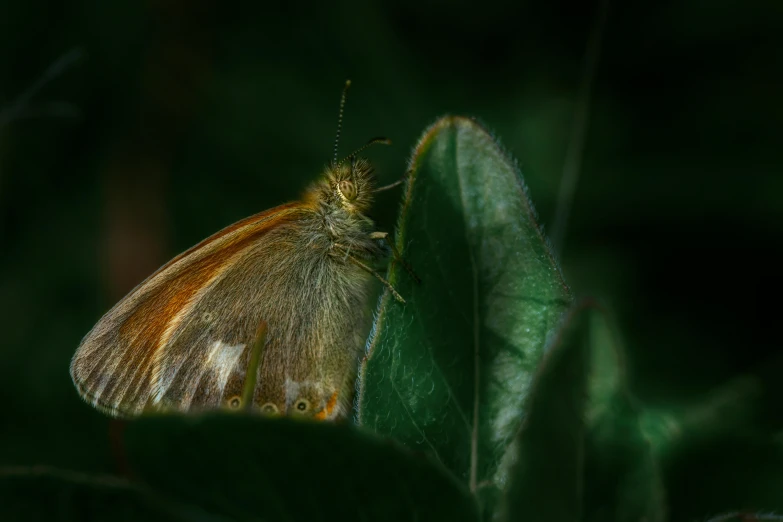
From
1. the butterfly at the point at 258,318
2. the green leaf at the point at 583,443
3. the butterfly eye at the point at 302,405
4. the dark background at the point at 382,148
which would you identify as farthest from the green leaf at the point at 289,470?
the butterfly eye at the point at 302,405

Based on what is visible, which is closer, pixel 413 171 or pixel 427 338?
pixel 427 338

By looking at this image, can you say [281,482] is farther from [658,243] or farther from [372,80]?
[372,80]

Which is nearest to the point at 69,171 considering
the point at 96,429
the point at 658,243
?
the point at 96,429

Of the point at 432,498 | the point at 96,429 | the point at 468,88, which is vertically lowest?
the point at 96,429

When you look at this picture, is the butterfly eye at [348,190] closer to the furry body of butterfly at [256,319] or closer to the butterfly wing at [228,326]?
the furry body of butterfly at [256,319]

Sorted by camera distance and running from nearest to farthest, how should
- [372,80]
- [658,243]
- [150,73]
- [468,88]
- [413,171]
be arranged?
1. [413,171]
2. [658,243]
3. [468,88]
4. [372,80]
5. [150,73]

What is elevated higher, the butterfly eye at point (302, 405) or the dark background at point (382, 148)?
the dark background at point (382, 148)

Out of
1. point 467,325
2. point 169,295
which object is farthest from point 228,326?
point 467,325

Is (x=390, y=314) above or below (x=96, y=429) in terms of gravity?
above
